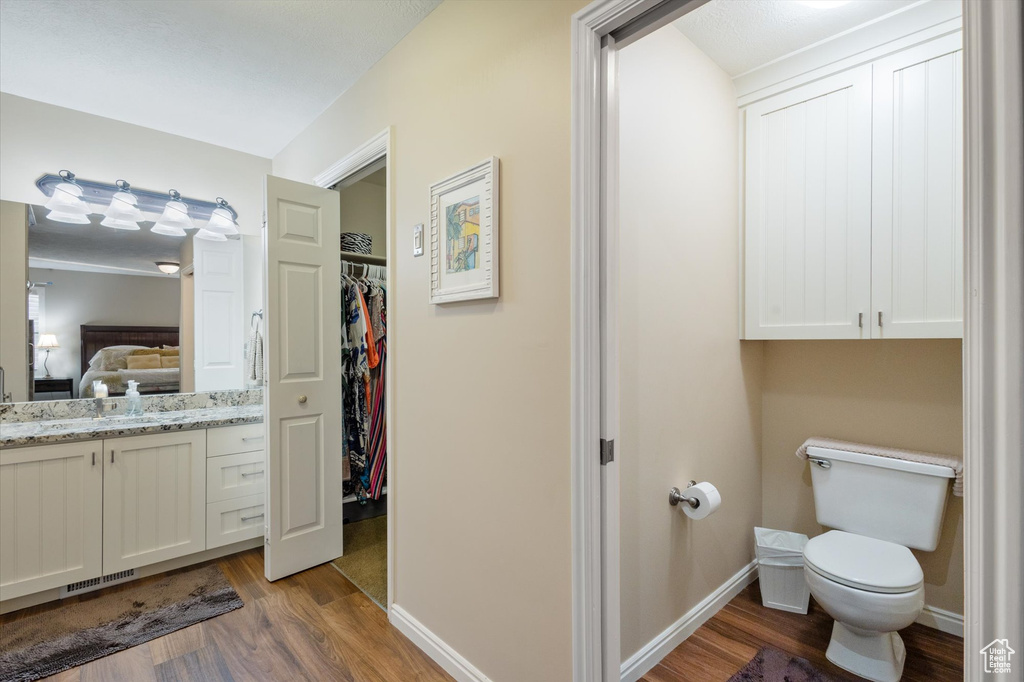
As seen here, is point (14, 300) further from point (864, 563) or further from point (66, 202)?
point (864, 563)

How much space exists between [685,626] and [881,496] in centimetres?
98

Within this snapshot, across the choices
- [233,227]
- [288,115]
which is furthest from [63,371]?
[288,115]

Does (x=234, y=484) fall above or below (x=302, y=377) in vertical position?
below

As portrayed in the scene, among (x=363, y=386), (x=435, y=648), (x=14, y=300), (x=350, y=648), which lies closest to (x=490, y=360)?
(x=435, y=648)

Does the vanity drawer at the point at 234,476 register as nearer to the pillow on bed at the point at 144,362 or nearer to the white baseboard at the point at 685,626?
the pillow on bed at the point at 144,362

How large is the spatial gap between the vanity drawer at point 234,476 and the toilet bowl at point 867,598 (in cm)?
266

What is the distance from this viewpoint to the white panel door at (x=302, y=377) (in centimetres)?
244

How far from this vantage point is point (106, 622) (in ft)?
6.89

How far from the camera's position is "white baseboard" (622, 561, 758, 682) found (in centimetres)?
174

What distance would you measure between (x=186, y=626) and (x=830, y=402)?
3.07m

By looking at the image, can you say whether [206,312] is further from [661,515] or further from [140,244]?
[661,515]

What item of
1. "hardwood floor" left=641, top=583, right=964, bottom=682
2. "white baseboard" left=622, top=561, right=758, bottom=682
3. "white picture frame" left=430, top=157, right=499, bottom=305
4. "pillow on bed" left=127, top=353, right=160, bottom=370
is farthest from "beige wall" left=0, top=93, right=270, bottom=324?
"hardwood floor" left=641, top=583, right=964, bottom=682

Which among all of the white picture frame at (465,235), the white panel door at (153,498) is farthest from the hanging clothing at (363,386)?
the white picture frame at (465,235)

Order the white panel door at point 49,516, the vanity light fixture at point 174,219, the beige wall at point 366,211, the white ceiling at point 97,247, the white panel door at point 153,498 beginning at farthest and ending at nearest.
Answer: the beige wall at point 366,211, the vanity light fixture at point 174,219, the white ceiling at point 97,247, the white panel door at point 153,498, the white panel door at point 49,516
